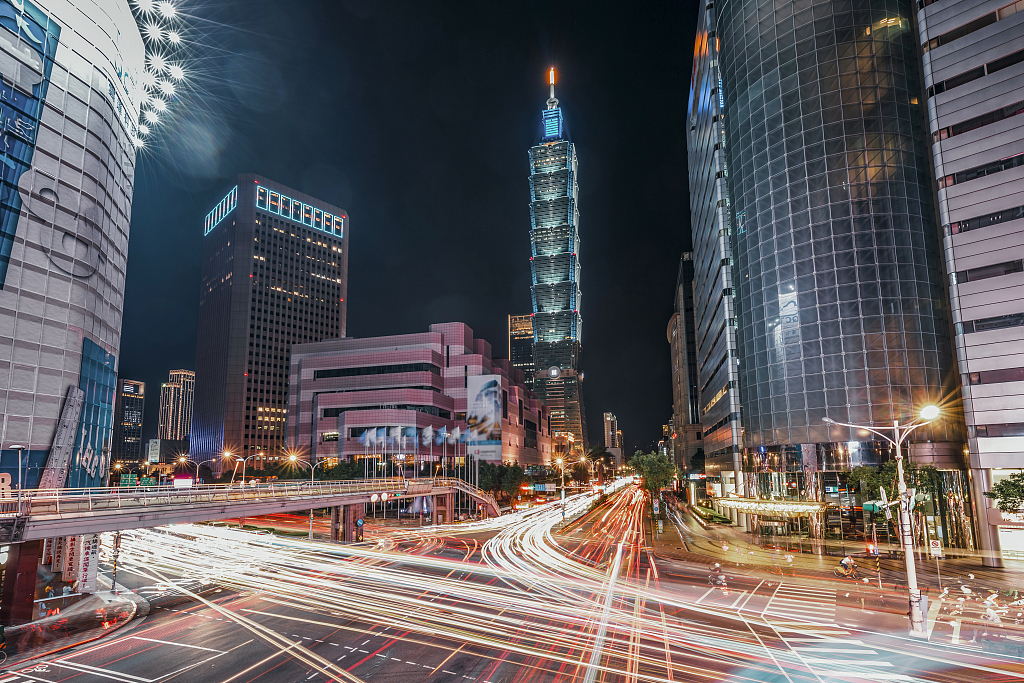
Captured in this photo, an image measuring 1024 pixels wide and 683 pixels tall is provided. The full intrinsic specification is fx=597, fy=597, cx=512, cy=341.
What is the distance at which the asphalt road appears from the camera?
2075 centimetres

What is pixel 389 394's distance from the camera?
133 metres

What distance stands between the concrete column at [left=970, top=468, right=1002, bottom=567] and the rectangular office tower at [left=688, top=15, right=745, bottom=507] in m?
24.7

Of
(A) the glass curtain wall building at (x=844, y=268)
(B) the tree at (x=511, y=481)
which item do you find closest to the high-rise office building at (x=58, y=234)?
(A) the glass curtain wall building at (x=844, y=268)

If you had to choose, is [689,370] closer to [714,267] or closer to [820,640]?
[714,267]

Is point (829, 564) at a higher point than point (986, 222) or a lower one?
lower

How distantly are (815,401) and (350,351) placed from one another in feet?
349

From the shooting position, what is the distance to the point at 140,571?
4369 cm

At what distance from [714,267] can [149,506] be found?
77618mm

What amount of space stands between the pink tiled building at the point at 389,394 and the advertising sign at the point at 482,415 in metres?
0.35

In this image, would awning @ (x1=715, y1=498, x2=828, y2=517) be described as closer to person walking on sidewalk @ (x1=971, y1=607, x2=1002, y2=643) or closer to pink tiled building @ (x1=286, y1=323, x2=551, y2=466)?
person walking on sidewalk @ (x1=971, y1=607, x2=1002, y2=643)

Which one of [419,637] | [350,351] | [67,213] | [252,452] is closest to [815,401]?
[419,637]

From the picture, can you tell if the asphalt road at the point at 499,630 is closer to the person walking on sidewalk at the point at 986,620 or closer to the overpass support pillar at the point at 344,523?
the person walking on sidewalk at the point at 986,620

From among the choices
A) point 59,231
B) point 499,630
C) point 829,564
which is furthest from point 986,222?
point 59,231

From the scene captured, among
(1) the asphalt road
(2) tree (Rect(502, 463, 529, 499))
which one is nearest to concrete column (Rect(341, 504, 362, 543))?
(1) the asphalt road
